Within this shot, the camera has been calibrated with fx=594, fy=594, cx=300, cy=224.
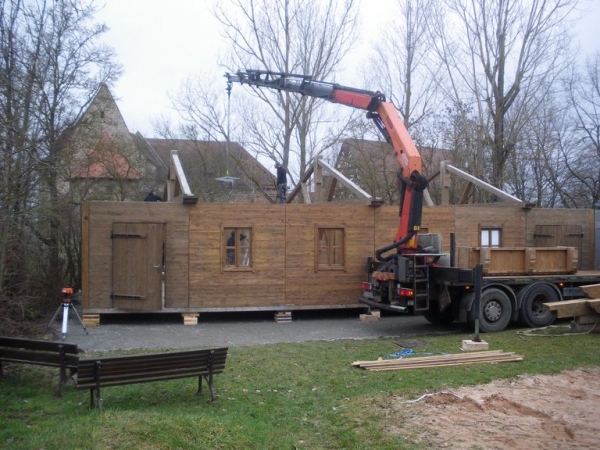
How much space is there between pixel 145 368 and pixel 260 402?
1484mm

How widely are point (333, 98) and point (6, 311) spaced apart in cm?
952

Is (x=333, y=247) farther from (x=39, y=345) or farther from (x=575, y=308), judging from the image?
(x=39, y=345)

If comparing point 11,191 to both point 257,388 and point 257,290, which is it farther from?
point 257,290

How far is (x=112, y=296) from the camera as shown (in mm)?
14195

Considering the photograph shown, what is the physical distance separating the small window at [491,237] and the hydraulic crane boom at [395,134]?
4.19 metres

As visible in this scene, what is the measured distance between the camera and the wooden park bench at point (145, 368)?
22.1 feet

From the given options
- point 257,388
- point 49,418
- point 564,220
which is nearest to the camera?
point 49,418

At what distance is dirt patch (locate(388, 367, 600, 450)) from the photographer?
594cm

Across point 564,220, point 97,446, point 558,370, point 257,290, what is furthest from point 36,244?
point 564,220

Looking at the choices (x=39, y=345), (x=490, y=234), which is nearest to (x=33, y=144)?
(x=39, y=345)

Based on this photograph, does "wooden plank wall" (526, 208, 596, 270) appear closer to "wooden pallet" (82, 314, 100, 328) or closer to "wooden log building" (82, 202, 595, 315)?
"wooden log building" (82, 202, 595, 315)

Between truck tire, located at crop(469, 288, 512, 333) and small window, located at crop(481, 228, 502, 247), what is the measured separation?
414 cm

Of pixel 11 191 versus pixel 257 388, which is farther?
pixel 11 191

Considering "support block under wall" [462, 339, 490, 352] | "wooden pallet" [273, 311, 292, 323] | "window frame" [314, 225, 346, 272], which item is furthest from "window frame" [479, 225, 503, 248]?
"support block under wall" [462, 339, 490, 352]
